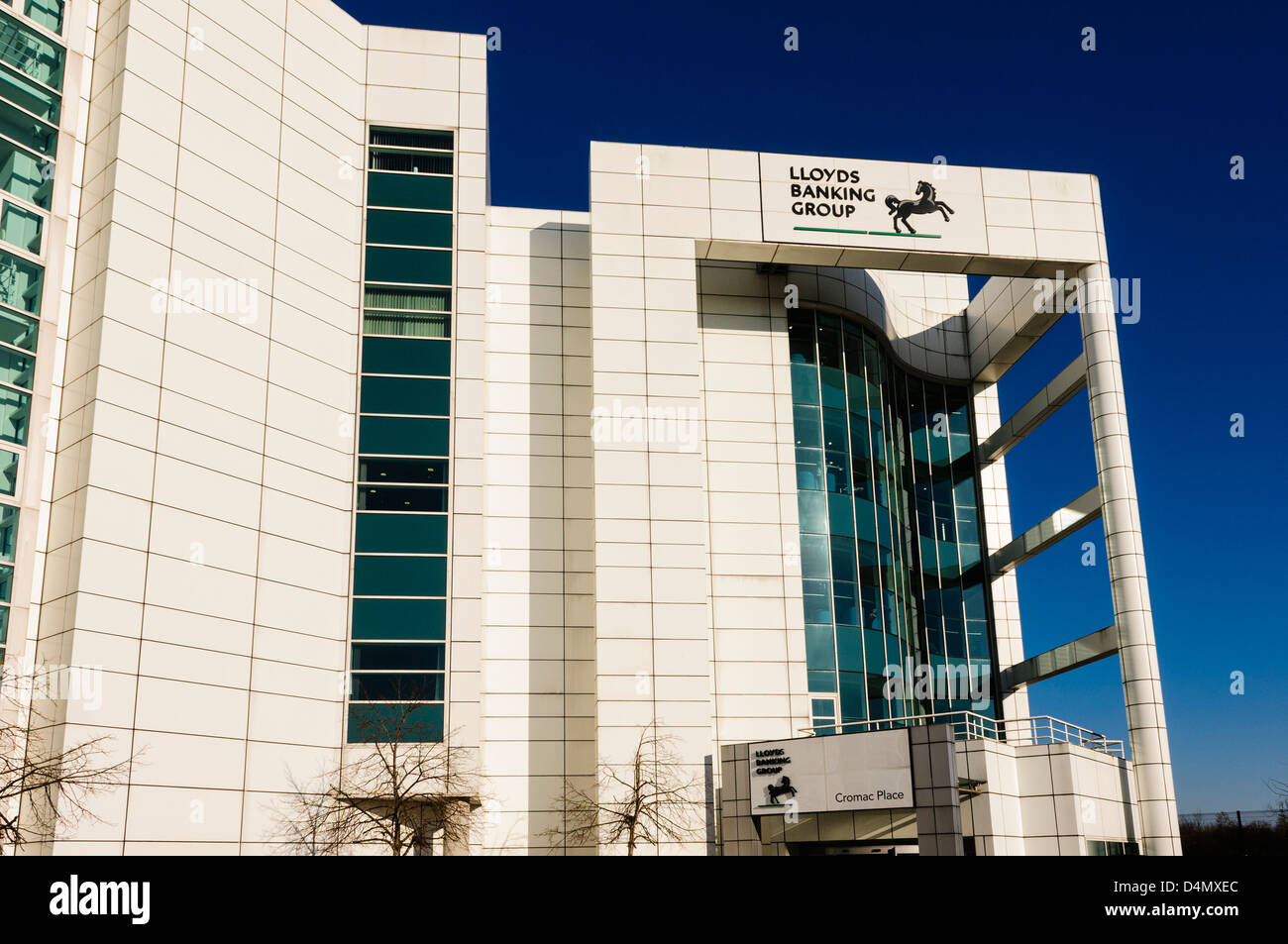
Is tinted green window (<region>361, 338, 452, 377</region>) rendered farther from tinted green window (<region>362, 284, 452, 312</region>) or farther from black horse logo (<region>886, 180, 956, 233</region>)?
black horse logo (<region>886, 180, 956, 233</region>)

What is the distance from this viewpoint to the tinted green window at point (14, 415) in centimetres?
3225

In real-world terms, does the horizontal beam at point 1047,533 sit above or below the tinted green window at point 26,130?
below

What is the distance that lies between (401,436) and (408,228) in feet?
26.6

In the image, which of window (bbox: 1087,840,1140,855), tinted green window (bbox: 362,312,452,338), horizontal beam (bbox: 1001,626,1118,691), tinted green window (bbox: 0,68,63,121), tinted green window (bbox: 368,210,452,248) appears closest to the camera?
tinted green window (bbox: 0,68,63,121)

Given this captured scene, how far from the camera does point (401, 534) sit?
1578 inches

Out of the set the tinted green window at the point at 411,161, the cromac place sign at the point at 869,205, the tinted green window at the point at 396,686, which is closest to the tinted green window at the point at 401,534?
the tinted green window at the point at 396,686

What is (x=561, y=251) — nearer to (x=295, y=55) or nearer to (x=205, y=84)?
(x=295, y=55)

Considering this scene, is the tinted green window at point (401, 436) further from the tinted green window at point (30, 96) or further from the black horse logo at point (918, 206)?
the black horse logo at point (918, 206)

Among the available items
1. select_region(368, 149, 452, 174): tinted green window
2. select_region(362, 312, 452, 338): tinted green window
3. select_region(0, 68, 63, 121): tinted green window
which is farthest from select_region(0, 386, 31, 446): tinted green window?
select_region(368, 149, 452, 174): tinted green window

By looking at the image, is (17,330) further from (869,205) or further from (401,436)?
(869,205)

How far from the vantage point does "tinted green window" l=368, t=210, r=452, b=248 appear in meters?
43.1

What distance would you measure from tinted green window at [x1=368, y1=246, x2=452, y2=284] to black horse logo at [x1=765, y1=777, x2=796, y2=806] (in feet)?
69.8

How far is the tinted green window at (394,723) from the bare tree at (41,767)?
7739 millimetres
